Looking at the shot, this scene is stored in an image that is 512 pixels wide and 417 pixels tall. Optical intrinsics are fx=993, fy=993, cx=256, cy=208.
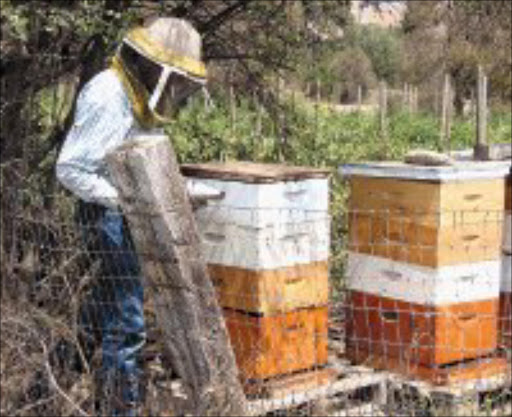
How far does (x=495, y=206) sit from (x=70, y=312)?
74.0 inches

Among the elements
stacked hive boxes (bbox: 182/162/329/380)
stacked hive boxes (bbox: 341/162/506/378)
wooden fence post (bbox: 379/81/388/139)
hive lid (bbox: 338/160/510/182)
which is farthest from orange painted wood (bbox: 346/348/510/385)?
wooden fence post (bbox: 379/81/388/139)

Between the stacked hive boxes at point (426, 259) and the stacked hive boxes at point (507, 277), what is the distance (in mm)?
187

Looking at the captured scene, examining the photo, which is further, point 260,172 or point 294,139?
point 294,139

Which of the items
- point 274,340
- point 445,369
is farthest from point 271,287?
point 445,369

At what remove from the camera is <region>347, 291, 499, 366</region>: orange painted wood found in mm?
4152

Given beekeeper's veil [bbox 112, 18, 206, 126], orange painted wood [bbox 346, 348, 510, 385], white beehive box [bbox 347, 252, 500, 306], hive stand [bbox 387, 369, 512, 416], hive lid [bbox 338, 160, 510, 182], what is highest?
beekeeper's veil [bbox 112, 18, 206, 126]

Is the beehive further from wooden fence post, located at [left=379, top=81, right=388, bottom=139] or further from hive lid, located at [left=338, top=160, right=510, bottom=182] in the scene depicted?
wooden fence post, located at [left=379, top=81, right=388, bottom=139]

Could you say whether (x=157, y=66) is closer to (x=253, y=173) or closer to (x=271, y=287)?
(x=253, y=173)

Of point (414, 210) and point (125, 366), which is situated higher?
point (414, 210)

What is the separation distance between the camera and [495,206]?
4.25 m

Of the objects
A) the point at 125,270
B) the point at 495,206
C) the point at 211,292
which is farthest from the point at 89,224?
the point at 495,206

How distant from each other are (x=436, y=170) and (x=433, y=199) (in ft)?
0.41

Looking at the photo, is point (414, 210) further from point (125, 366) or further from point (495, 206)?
point (125, 366)

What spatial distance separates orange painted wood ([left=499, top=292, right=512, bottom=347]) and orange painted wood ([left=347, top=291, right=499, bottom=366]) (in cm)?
18
